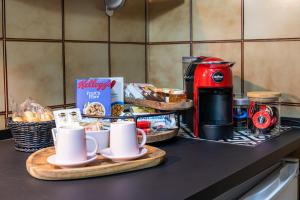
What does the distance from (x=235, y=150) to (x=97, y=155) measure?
1.47ft

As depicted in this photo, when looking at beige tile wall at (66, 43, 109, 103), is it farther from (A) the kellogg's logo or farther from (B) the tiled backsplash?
(A) the kellogg's logo

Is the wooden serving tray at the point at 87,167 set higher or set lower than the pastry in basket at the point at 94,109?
lower

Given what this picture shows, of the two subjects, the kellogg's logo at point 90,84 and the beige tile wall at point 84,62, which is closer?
the kellogg's logo at point 90,84

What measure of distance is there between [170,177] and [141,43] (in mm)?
1123

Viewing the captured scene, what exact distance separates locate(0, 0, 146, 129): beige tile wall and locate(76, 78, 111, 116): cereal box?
0.24m

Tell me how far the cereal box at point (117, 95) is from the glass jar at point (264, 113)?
18.9 inches

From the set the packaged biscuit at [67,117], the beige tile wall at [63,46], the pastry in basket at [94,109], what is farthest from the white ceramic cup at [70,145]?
the beige tile wall at [63,46]

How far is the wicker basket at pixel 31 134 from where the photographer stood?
128cm

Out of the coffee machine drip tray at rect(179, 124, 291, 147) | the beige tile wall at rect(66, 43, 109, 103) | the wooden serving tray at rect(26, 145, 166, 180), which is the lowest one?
the wooden serving tray at rect(26, 145, 166, 180)

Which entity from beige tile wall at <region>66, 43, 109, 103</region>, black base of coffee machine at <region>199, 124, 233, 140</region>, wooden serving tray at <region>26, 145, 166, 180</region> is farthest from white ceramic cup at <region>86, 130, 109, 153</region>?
beige tile wall at <region>66, 43, 109, 103</region>

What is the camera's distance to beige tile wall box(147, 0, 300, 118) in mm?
1711

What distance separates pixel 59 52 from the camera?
65.8 inches

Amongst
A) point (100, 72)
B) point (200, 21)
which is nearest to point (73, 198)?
point (100, 72)

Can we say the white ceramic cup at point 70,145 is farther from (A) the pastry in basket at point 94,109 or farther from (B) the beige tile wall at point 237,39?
(B) the beige tile wall at point 237,39
